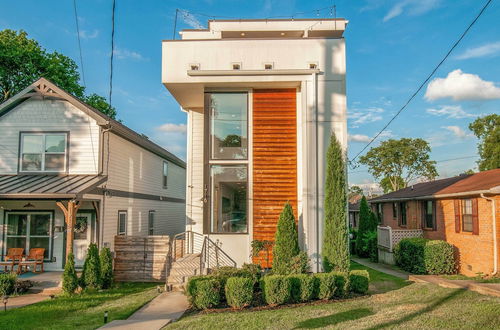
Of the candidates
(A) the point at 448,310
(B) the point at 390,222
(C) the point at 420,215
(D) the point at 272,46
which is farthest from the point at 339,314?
(B) the point at 390,222

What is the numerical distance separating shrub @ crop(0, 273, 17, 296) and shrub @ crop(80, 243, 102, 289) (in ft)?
6.04

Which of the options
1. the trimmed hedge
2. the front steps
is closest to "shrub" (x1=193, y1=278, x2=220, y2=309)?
the front steps

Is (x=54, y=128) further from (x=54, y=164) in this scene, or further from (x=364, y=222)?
(x=364, y=222)

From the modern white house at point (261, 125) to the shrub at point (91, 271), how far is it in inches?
131

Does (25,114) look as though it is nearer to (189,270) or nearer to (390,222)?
(189,270)

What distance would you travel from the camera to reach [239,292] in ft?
26.9

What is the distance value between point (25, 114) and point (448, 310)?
1482 centimetres

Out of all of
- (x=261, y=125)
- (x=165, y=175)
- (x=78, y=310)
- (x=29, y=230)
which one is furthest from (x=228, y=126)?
(x=165, y=175)

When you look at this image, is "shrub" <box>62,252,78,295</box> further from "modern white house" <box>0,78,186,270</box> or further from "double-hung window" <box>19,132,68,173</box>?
"double-hung window" <box>19,132,68,173</box>

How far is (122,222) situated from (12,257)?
389 centimetres

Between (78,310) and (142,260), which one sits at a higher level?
(142,260)

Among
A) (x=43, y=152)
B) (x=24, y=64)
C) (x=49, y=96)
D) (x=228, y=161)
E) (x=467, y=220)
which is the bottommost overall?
(x=467, y=220)

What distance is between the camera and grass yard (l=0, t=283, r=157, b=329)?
25.7 ft

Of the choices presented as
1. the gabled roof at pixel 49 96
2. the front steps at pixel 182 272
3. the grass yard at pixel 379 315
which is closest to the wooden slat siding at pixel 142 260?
the front steps at pixel 182 272
